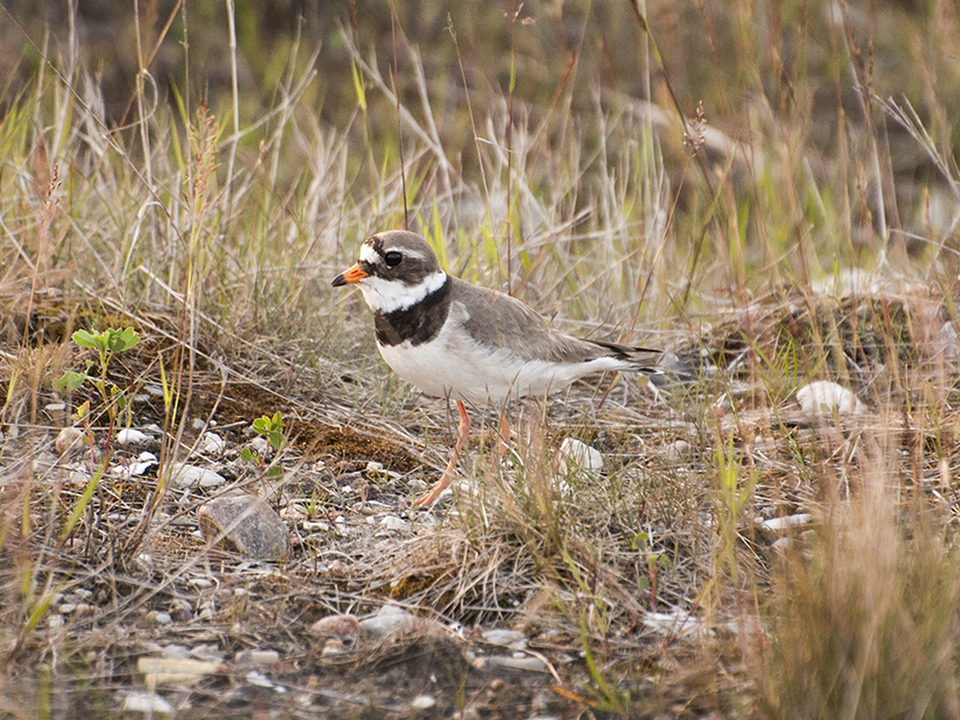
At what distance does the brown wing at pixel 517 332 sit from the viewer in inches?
141

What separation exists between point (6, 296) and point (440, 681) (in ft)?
7.57

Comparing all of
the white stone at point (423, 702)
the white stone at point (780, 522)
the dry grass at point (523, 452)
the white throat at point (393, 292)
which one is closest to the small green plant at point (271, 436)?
the dry grass at point (523, 452)

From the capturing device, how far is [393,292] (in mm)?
3592

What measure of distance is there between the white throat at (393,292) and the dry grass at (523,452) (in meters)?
0.48

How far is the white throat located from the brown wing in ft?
0.40

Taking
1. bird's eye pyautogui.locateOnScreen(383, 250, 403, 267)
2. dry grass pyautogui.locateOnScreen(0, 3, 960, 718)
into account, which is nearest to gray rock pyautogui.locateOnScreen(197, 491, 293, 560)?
dry grass pyautogui.locateOnScreen(0, 3, 960, 718)

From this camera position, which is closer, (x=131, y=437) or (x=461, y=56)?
(x=131, y=437)

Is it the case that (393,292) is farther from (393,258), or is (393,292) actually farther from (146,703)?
(146,703)

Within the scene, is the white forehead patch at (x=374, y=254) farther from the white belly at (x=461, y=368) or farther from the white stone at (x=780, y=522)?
the white stone at (x=780, y=522)

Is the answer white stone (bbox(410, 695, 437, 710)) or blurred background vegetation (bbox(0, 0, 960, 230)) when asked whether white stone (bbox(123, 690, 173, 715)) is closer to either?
white stone (bbox(410, 695, 437, 710))

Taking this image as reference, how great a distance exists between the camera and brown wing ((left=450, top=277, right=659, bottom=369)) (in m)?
3.57

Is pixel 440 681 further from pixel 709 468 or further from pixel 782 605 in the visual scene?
pixel 709 468

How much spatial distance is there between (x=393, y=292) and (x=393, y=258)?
0.12 m

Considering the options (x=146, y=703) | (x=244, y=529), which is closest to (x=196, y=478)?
(x=244, y=529)
